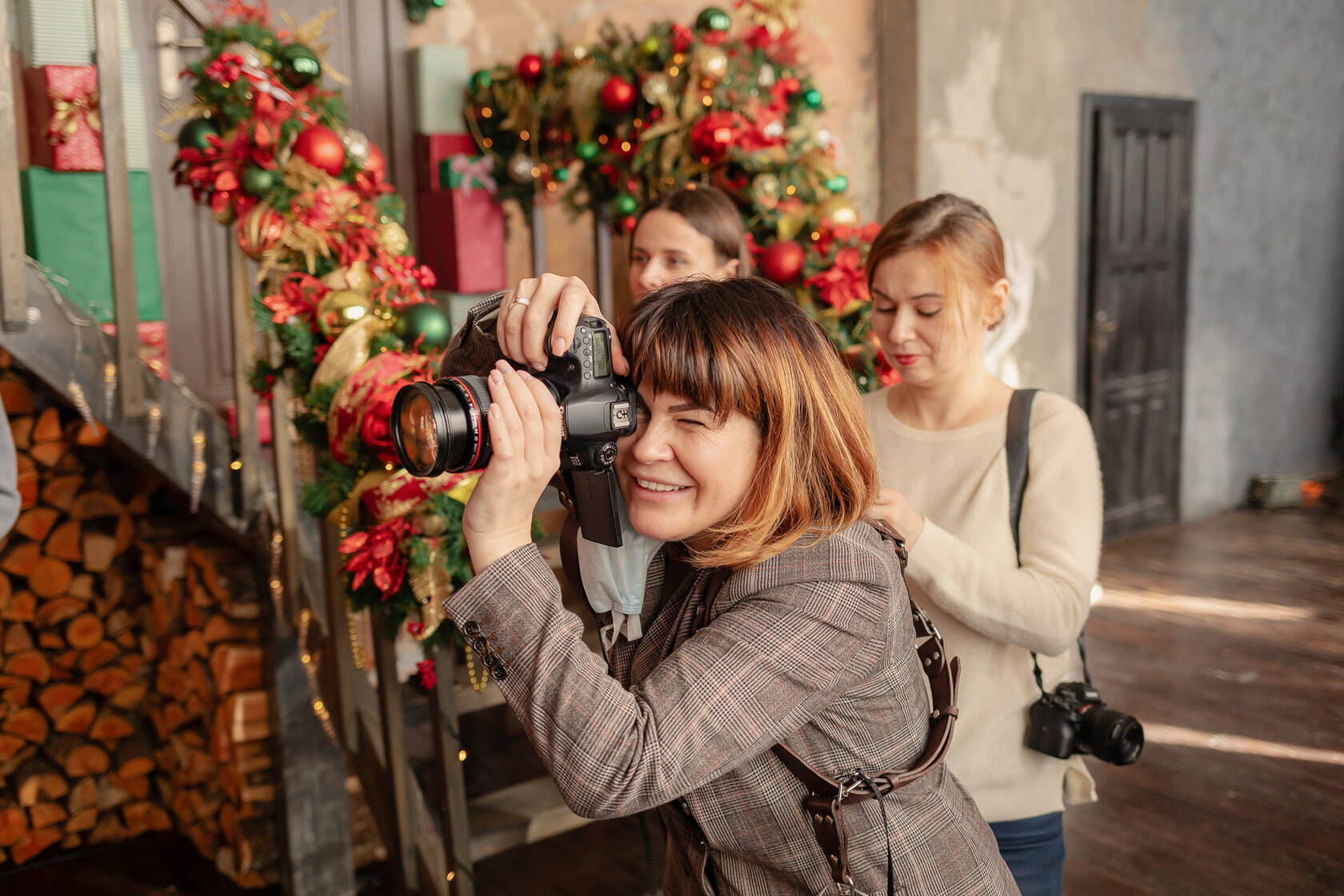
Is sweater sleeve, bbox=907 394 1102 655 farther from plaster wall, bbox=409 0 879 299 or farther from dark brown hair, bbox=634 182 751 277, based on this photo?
plaster wall, bbox=409 0 879 299

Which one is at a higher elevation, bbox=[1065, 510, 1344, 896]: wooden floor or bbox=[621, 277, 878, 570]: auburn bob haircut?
bbox=[621, 277, 878, 570]: auburn bob haircut

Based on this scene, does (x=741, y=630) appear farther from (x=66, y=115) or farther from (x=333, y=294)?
(x=66, y=115)

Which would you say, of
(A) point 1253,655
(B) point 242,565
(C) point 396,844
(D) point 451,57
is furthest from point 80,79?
(A) point 1253,655

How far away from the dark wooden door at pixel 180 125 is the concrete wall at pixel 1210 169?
182 cm

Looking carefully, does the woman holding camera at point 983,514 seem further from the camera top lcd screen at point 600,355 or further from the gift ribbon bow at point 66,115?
the gift ribbon bow at point 66,115

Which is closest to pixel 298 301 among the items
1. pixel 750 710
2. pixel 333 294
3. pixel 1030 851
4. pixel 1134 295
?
pixel 333 294

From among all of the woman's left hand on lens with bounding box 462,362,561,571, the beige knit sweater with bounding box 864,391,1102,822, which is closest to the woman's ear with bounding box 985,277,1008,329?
the beige knit sweater with bounding box 864,391,1102,822

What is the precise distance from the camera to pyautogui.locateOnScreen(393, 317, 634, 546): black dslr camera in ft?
2.60

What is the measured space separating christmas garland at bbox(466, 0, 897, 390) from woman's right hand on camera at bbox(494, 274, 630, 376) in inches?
53.6

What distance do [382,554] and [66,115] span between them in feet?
5.56

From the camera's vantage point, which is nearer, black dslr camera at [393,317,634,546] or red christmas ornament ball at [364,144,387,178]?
black dslr camera at [393,317,634,546]

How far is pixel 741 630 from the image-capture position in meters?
0.80

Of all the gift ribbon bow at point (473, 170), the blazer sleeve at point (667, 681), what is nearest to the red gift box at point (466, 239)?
the gift ribbon bow at point (473, 170)

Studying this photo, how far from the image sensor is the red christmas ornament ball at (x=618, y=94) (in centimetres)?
273
